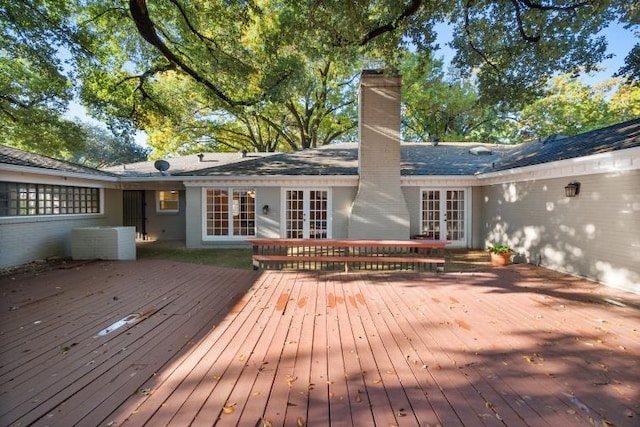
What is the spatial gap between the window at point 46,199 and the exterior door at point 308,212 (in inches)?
264

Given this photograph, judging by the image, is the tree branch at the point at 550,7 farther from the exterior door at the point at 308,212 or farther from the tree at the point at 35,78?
the tree at the point at 35,78

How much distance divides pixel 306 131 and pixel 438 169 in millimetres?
12837

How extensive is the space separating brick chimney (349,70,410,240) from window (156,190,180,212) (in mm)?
8234

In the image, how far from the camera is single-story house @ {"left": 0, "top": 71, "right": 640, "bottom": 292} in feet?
19.9

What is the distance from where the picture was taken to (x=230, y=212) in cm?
1079

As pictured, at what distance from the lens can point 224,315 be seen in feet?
14.0

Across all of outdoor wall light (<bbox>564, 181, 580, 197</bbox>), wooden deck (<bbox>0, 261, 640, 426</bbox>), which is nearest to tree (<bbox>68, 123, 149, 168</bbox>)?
wooden deck (<bbox>0, 261, 640, 426</bbox>)

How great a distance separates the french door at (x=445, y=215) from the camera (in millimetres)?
10711

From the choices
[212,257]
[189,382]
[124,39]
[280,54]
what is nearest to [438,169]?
[280,54]

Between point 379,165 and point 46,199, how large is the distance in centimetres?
982

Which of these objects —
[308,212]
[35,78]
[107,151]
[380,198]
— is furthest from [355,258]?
[107,151]

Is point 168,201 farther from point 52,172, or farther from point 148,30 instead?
point 148,30

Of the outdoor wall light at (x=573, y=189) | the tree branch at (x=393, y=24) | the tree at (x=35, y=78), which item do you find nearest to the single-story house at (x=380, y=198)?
the outdoor wall light at (x=573, y=189)

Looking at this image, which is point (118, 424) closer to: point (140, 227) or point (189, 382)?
point (189, 382)
